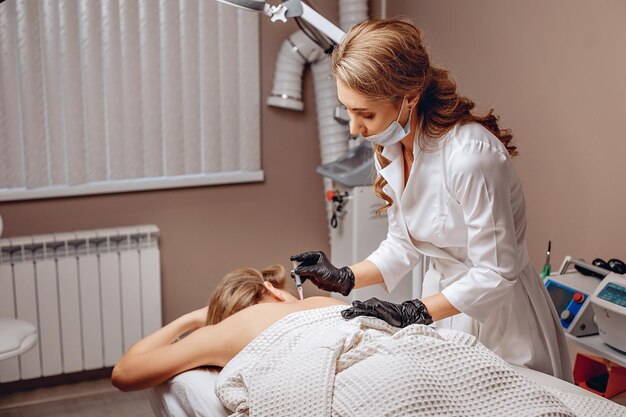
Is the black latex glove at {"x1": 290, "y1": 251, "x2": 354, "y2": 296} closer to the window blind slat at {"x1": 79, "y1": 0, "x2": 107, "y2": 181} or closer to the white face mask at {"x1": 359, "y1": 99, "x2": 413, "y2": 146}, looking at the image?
the white face mask at {"x1": 359, "y1": 99, "x2": 413, "y2": 146}

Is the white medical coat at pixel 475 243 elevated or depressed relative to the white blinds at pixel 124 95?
depressed

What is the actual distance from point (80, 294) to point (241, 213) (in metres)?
0.80

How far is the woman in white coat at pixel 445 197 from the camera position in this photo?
1676 millimetres

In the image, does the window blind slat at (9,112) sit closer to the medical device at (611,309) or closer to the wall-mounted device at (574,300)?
the wall-mounted device at (574,300)

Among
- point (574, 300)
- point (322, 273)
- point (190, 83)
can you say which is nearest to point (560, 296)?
point (574, 300)

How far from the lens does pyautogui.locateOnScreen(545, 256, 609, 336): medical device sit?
220 centimetres

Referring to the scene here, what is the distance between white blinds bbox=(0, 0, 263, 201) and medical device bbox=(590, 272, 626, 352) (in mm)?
1808

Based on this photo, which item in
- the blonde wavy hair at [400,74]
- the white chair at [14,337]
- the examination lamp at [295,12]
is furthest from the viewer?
the white chair at [14,337]

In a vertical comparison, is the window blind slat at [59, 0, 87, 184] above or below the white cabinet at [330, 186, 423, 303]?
above

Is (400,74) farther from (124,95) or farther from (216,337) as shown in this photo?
(124,95)

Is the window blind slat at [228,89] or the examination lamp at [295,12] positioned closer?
the examination lamp at [295,12]

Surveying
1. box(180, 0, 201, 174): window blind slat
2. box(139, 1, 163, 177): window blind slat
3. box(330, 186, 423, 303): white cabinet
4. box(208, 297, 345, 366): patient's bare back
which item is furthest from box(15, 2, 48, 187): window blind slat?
box(208, 297, 345, 366): patient's bare back

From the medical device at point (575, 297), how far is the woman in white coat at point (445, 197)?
0.34m

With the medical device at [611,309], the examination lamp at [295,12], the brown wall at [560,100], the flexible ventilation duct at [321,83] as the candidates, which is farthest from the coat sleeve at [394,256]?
the flexible ventilation duct at [321,83]
